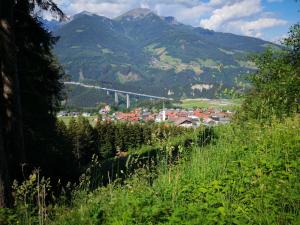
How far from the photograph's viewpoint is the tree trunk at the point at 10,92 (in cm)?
1030

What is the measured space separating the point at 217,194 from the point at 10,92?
26.1 ft

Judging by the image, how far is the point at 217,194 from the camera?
16.0ft

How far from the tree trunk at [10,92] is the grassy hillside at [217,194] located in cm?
554

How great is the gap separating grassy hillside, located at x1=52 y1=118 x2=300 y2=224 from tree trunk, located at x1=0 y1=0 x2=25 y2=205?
5537 millimetres

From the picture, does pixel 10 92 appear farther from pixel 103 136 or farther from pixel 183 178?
pixel 103 136

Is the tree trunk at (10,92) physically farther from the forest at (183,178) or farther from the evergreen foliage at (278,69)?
the evergreen foliage at (278,69)

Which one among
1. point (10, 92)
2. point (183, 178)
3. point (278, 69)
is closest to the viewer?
point (183, 178)

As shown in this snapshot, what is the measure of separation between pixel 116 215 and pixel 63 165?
43.2 feet

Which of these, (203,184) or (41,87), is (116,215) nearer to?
Answer: (203,184)

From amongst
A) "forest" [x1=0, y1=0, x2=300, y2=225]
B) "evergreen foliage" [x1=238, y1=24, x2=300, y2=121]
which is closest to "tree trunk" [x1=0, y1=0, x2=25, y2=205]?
"forest" [x1=0, y1=0, x2=300, y2=225]

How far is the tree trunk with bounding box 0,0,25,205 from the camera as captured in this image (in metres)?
10.3

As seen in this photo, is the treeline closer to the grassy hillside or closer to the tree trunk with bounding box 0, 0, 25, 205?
the tree trunk with bounding box 0, 0, 25, 205

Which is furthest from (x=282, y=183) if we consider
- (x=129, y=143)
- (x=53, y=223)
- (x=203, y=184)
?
(x=129, y=143)

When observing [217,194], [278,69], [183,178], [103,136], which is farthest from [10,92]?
[103,136]
